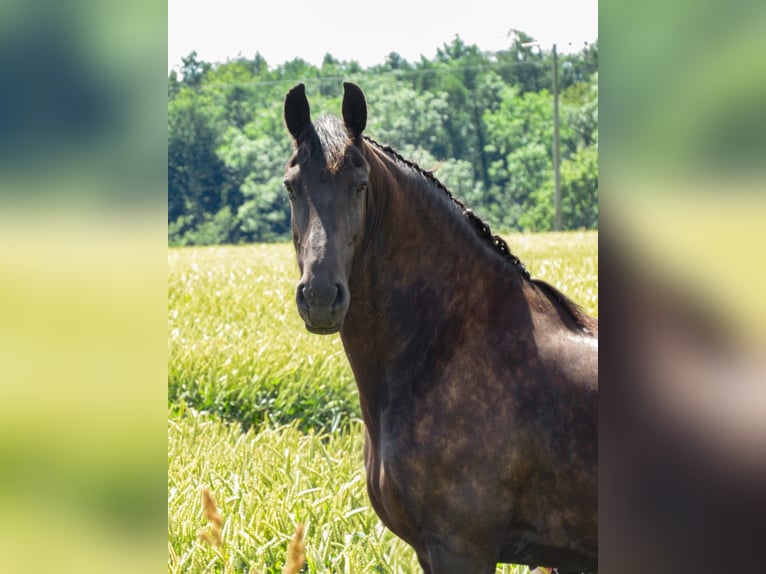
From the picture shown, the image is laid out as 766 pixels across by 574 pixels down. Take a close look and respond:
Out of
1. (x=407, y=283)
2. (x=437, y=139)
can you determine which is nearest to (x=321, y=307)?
(x=407, y=283)

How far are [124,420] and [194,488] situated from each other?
4.47 m

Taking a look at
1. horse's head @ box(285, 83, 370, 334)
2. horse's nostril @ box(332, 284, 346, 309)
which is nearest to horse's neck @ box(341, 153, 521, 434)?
horse's head @ box(285, 83, 370, 334)

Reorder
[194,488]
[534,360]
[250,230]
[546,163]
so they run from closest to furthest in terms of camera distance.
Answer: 1. [534,360]
2. [194,488]
3. [250,230]
4. [546,163]

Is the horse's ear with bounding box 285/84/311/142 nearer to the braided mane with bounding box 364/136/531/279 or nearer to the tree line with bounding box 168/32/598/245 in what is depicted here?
the braided mane with bounding box 364/136/531/279

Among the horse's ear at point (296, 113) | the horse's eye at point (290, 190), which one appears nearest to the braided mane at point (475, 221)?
the horse's ear at point (296, 113)

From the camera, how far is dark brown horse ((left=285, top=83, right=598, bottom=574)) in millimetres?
3027

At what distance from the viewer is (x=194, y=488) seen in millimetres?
5070

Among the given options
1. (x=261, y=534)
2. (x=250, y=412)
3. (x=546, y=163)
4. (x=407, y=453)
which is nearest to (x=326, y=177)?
(x=407, y=453)

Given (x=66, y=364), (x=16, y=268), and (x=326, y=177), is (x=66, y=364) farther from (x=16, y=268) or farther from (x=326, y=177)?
(x=326, y=177)

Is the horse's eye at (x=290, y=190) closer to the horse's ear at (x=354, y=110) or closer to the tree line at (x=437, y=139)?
the horse's ear at (x=354, y=110)

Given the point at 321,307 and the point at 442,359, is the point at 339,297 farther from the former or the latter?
the point at 442,359

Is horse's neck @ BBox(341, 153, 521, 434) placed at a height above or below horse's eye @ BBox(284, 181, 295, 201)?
below

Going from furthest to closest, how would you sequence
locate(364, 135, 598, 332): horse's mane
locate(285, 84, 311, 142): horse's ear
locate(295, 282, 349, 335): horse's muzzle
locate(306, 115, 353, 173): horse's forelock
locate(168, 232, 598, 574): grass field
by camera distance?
1. locate(168, 232, 598, 574): grass field
2. locate(364, 135, 598, 332): horse's mane
3. locate(285, 84, 311, 142): horse's ear
4. locate(306, 115, 353, 173): horse's forelock
5. locate(295, 282, 349, 335): horse's muzzle

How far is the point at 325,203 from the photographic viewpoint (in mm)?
2975
